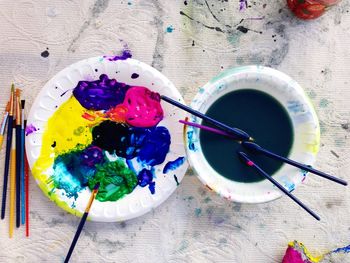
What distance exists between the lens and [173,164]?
86 centimetres

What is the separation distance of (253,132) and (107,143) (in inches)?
10.3

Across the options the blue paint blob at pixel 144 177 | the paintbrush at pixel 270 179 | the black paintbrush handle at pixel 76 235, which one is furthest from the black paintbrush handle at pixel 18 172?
the paintbrush at pixel 270 179

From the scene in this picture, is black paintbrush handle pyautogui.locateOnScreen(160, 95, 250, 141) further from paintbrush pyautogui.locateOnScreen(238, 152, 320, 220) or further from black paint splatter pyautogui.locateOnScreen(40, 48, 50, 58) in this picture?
black paint splatter pyautogui.locateOnScreen(40, 48, 50, 58)

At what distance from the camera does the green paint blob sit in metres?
0.87

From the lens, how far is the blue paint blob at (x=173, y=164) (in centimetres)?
86

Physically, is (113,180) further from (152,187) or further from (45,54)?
(45,54)

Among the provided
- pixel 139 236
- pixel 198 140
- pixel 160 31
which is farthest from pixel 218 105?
pixel 139 236

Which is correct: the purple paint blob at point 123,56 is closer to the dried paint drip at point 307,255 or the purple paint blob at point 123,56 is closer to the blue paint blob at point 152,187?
the blue paint blob at point 152,187

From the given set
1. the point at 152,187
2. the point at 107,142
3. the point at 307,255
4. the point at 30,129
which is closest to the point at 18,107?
the point at 30,129

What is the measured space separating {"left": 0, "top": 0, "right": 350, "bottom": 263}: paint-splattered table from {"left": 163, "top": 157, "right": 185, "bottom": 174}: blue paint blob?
6 cm

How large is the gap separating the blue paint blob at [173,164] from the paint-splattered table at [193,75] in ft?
0.19

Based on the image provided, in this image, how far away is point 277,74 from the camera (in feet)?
2.55

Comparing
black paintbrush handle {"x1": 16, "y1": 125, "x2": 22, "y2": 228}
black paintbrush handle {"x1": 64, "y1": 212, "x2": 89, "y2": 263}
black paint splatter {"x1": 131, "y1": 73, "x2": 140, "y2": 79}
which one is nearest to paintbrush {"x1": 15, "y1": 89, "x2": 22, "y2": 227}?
black paintbrush handle {"x1": 16, "y1": 125, "x2": 22, "y2": 228}

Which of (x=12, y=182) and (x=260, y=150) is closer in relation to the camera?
(x=260, y=150)
